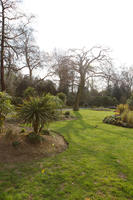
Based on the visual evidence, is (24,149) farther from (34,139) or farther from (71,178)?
(71,178)

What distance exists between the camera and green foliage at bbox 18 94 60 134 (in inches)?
159

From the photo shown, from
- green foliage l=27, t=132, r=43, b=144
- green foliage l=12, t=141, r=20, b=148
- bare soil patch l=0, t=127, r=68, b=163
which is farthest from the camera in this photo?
green foliage l=27, t=132, r=43, b=144

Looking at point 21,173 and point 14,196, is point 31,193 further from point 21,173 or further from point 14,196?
point 21,173

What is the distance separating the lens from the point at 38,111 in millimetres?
4082

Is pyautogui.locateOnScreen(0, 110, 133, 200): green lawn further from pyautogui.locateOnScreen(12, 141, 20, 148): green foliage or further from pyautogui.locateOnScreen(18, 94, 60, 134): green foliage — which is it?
pyautogui.locateOnScreen(18, 94, 60, 134): green foliage

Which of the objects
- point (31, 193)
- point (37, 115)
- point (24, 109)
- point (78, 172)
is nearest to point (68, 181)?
point (78, 172)

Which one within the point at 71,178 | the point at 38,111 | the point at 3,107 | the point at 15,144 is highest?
the point at 3,107

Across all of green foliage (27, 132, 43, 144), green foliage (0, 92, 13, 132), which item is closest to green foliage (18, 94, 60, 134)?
green foliage (27, 132, 43, 144)

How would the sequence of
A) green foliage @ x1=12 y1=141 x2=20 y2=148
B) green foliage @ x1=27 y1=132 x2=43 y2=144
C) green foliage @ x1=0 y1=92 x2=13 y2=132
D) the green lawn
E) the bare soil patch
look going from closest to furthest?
1. the green lawn
2. the bare soil patch
3. green foliage @ x1=12 y1=141 x2=20 y2=148
4. green foliage @ x1=27 y1=132 x2=43 y2=144
5. green foliage @ x1=0 y1=92 x2=13 y2=132

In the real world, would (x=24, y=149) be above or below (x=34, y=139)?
below

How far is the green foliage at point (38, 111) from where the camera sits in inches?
159

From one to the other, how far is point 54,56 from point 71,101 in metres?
9.75

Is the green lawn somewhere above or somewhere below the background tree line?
below

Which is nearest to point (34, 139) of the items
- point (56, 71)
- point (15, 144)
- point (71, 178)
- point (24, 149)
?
point (24, 149)
